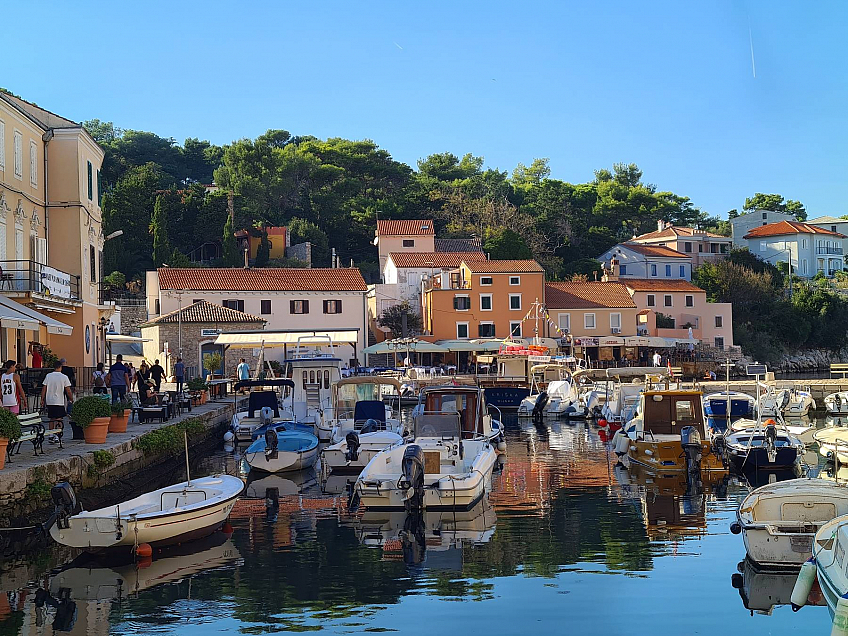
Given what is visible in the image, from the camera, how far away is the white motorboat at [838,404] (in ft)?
148

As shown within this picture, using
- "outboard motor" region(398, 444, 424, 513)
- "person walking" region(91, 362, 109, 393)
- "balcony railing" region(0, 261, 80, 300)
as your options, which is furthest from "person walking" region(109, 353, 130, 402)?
"outboard motor" region(398, 444, 424, 513)

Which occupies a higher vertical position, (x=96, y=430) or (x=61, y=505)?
(x=96, y=430)

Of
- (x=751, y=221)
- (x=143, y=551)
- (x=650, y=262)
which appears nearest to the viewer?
(x=143, y=551)

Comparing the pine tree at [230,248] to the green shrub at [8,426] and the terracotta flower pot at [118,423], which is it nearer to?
the terracotta flower pot at [118,423]

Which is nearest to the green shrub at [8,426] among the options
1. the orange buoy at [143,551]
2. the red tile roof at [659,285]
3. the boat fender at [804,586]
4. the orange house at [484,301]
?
the orange buoy at [143,551]

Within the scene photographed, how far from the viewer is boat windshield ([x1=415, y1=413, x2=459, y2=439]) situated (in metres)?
23.2

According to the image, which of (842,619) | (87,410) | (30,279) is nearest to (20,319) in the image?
(87,410)

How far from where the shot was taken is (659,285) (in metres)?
78.0

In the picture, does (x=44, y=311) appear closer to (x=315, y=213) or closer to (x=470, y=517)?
(x=470, y=517)

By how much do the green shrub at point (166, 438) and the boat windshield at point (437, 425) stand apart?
5328mm

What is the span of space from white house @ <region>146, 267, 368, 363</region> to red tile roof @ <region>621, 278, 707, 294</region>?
881 inches

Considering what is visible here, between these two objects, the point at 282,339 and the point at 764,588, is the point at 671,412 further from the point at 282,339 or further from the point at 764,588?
the point at 282,339

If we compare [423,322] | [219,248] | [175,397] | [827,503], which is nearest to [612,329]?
[423,322]

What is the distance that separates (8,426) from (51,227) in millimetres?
22540
